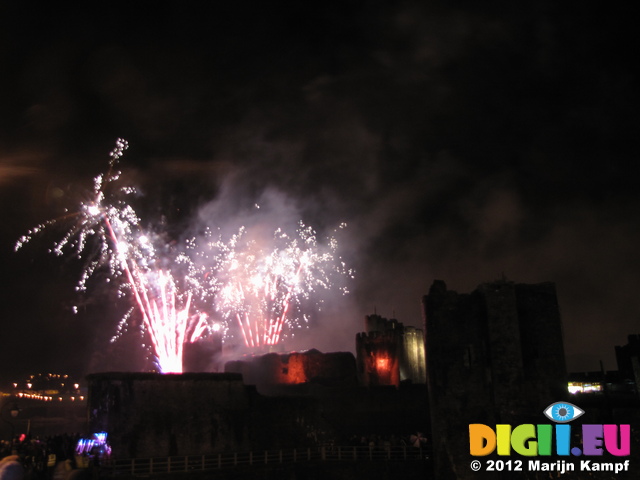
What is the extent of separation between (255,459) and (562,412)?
1456cm

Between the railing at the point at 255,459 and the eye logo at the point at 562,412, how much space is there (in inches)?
283

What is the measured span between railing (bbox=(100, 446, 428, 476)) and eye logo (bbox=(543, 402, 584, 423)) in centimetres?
719

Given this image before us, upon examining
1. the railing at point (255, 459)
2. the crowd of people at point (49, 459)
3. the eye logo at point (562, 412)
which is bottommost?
the railing at point (255, 459)

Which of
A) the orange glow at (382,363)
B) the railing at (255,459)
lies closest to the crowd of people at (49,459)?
the railing at (255,459)

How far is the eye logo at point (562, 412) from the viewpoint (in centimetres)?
2097

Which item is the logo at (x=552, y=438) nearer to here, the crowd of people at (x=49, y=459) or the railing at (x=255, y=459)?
the railing at (x=255, y=459)

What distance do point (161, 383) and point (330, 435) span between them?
9.65m

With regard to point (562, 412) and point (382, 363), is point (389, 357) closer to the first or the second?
point (382, 363)

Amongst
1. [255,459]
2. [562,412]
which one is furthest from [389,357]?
[562,412]

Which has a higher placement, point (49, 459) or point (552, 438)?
point (552, 438)

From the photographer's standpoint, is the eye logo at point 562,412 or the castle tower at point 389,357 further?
the castle tower at point 389,357

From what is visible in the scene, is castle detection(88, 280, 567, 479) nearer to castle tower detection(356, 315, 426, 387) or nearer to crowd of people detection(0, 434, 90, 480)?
crowd of people detection(0, 434, 90, 480)

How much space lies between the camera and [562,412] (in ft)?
69.7

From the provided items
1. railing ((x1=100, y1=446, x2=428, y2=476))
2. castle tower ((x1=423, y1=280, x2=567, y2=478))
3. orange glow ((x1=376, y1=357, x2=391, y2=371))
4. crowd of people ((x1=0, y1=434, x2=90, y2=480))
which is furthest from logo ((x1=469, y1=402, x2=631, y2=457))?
orange glow ((x1=376, y1=357, x2=391, y2=371))
